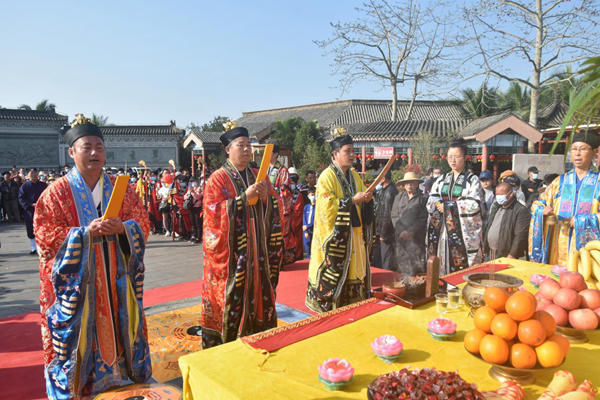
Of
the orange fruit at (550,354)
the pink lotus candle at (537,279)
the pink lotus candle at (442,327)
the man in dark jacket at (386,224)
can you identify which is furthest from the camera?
the man in dark jacket at (386,224)

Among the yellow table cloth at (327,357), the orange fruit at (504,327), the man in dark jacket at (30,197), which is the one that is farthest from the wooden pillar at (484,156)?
the orange fruit at (504,327)

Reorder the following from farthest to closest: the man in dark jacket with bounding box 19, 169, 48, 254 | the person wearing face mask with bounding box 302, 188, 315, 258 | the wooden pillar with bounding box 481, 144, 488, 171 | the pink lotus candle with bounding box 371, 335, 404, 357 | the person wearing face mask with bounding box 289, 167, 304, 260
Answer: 1. the wooden pillar with bounding box 481, 144, 488, 171
2. the man in dark jacket with bounding box 19, 169, 48, 254
3. the person wearing face mask with bounding box 289, 167, 304, 260
4. the person wearing face mask with bounding box 302, 188, 315, 258
5. the pink lotus candle with bounding box 371, 335, 404, 357

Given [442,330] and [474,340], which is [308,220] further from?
[474,340]

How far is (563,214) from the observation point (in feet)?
13.6

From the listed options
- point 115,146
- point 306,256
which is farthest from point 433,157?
point 115,146

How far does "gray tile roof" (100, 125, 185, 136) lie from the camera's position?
87.2 feet

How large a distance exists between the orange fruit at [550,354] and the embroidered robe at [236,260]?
2480mm

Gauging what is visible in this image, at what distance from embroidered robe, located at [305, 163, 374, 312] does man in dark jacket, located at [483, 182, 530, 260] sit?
1900 millimetres

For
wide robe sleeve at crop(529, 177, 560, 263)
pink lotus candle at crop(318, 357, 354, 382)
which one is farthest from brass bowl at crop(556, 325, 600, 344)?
wide robe sleeve at crop(529, 177, 560, 263)

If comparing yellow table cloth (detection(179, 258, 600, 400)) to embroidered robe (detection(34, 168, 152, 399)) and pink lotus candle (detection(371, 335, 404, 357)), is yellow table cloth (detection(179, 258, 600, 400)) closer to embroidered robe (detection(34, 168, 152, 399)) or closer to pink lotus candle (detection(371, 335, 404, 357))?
pink lotus candle (detection(371, 335, 404, 357))

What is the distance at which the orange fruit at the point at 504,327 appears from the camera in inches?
66.0

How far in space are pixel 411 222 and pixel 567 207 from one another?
199 centimetres

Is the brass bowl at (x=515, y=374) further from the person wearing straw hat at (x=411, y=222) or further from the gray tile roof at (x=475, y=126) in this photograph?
the gray tile roof at (x=475, y=126)

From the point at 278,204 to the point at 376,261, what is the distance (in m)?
3.50
